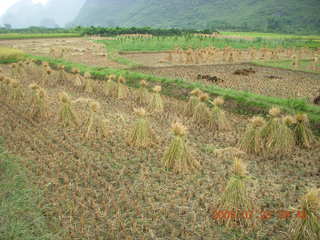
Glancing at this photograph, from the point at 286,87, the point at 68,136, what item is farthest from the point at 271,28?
the point at 68,136

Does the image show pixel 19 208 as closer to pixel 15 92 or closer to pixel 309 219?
pixel 309 219

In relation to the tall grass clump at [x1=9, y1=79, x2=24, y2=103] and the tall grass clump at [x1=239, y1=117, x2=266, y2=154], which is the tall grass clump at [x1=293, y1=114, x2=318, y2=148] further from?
the tall grass clump at [x1=9, y1=79, x2=24, y2=103]

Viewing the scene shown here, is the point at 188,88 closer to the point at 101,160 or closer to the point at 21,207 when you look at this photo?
the point at 101,160

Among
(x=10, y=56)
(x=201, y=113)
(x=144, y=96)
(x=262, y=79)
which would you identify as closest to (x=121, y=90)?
(x=144, y=96)

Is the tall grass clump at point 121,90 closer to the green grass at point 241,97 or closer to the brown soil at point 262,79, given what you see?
the green grass at point 241,97

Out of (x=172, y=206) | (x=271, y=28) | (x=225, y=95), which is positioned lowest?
(x=172, y=206)

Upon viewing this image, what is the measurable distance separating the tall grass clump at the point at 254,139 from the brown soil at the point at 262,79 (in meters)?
5.44

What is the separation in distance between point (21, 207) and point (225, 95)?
27.1ft

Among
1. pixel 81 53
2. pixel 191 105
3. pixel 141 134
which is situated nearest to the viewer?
pixel 141 134

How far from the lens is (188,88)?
12695 millimetres

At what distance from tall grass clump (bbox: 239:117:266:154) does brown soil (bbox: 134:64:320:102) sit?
544 cm

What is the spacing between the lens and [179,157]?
627 cm

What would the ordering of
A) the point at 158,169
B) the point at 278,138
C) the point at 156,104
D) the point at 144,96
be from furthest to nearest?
the point at 144,96, the point at 156,104, the point at 278,138, the point at 158,169

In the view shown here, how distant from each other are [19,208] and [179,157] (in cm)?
311
